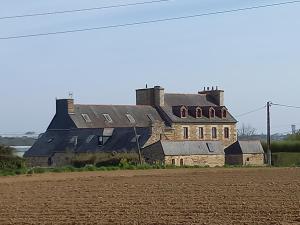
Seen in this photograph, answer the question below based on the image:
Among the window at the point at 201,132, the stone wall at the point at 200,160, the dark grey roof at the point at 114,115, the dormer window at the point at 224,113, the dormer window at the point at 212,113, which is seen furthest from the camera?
the dormer window at the point at 224,113

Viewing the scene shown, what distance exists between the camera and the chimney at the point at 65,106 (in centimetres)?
8538

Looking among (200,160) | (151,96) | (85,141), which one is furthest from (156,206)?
(151,96)

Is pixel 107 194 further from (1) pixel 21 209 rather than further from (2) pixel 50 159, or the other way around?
(2) pixel 50 159

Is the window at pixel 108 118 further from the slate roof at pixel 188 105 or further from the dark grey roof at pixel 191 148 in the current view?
the dark grey roof at pixel 191 148

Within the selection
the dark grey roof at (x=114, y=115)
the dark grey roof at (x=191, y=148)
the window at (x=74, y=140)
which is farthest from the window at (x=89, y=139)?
the dark grey roof at (x=191, y=148)

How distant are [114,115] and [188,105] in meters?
10.2

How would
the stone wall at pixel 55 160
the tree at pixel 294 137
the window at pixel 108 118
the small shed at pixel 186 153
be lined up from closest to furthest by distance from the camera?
the small shed at pixel 186 153
the stone wall at pixel 55 160
the window at pixel 108 118
the tree at pixel 294 137

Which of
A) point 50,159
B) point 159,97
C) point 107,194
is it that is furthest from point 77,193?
point 159,97

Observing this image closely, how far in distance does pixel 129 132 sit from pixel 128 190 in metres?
45.9

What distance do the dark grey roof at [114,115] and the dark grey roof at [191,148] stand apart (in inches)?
337

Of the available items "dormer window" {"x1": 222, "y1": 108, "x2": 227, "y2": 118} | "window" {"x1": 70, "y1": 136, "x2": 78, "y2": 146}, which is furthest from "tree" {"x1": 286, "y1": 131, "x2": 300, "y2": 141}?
"window" {"x1": 70, "y1": 136, "x2": 78, "y2": 146}

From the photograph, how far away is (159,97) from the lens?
91.1m

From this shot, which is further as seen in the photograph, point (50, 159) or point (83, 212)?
point (50, 159)

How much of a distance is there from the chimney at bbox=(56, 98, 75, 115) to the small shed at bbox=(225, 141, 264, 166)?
1848 cm
